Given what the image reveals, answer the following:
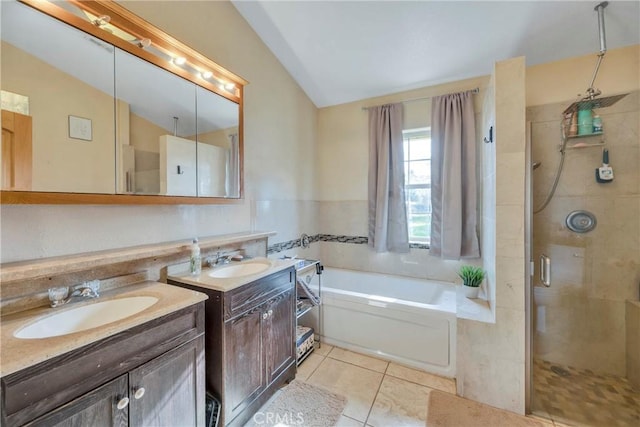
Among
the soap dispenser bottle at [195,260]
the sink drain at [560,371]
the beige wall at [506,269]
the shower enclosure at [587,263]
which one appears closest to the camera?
the soap dispenser bottle at [195,260]

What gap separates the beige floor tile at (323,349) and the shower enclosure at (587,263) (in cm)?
148

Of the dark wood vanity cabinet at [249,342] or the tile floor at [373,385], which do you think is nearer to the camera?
the dark wood vanity cabinet at [249,342]

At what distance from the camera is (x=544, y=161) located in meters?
2.08

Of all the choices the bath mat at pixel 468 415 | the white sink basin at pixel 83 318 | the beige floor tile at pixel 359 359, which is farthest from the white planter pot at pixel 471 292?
the white sink basin at pixel 83 318

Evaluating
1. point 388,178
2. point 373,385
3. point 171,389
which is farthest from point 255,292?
point 388,178

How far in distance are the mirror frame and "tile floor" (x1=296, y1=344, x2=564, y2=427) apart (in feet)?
5.05

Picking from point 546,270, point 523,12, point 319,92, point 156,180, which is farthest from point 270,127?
point 546,270

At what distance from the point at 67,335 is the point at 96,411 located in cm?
29

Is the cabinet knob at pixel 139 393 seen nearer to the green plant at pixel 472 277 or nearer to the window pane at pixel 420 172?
the green plant at pixel 472 277

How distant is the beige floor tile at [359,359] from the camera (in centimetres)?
207

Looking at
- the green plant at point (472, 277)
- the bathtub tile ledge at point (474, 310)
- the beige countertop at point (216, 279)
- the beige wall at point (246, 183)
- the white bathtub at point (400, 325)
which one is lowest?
the white bathtub at point (400, 325)

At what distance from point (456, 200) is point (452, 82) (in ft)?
3.99

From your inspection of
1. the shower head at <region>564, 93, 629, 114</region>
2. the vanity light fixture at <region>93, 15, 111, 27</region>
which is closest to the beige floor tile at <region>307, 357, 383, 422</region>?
the vanity light fixture at <region>93, 15, 111, 27</region>

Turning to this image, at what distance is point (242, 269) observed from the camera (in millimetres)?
1804
